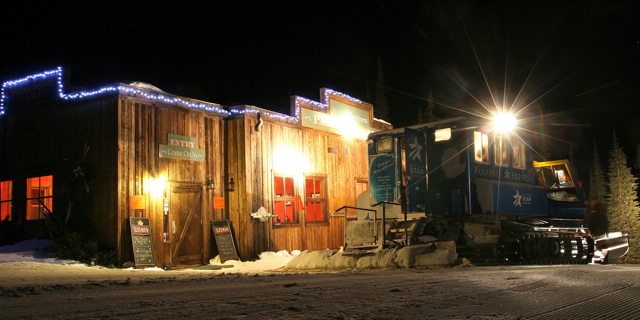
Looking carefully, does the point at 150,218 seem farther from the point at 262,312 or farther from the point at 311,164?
the point at 262,312

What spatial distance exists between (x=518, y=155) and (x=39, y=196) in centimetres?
1373

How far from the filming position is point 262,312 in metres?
A: 4.80

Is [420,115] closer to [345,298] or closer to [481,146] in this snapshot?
[481,146]

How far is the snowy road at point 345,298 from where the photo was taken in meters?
4.74

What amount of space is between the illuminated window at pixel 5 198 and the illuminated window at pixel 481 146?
13816 mm

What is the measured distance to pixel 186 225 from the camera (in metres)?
14.5

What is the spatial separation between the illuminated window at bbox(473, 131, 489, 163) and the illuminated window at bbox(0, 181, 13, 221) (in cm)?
1382

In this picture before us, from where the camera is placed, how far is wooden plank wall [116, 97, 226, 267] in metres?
12.9

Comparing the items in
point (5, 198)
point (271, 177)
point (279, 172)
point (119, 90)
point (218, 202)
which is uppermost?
point (119, 90)

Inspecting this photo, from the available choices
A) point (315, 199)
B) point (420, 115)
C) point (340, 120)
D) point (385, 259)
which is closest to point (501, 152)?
point (385, 259)

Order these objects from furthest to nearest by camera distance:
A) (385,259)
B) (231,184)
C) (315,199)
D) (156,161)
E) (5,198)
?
(315,199), (231,184), (5,198), (156,161), (385,259)

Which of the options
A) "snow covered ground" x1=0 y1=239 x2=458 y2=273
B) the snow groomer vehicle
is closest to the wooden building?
"snow covered ground" x1=0 y1=239 x2=458 y2=273

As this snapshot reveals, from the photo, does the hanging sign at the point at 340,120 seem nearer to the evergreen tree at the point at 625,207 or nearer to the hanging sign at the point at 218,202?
the hanging sign at the point at 218,202

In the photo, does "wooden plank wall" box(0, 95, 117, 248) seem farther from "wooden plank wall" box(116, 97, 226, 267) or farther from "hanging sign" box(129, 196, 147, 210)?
"hanging sign" box(129, 196, 147, 210)
